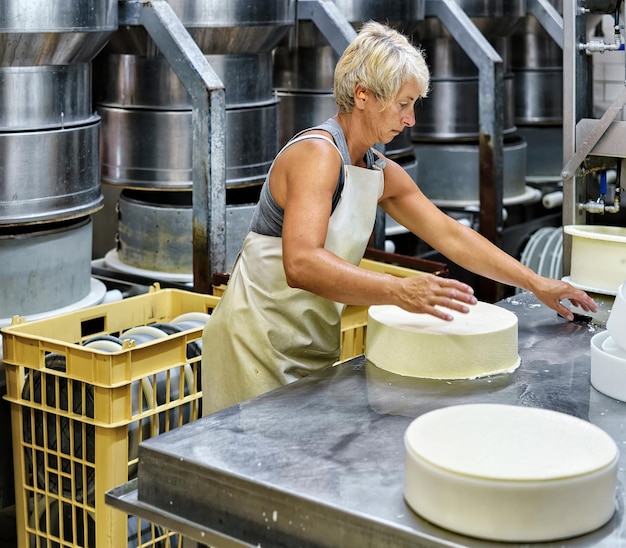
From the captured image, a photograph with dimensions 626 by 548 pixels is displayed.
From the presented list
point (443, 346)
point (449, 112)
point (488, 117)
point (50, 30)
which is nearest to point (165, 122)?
point (50, 30)

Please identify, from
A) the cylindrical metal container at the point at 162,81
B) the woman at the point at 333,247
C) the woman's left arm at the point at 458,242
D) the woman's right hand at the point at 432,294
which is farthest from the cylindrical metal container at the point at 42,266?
the woman's right hand at the point at 432,294

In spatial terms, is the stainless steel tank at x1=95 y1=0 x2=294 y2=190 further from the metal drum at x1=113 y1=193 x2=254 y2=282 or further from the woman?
the woman

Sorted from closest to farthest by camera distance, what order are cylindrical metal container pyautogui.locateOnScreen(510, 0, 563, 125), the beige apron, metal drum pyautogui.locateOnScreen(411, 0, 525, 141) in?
the beige apron → metal drum pyautogui.locateOnScreen(411, 0, 525, 141) → cylindrical metal container pyautogui.locateOnScreen(510, 0, 563, 125)

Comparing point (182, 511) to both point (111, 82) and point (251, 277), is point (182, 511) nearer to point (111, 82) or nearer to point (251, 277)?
point (251, 277)

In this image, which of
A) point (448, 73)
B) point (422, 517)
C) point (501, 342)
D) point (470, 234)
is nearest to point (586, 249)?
point (470, 234)

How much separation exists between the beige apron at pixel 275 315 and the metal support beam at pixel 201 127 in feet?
2.66

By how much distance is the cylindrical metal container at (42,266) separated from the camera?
307cm

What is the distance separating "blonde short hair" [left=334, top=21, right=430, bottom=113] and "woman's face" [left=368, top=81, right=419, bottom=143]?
0.04ft

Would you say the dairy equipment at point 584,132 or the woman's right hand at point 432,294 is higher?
the dairy equipment at point 584,132

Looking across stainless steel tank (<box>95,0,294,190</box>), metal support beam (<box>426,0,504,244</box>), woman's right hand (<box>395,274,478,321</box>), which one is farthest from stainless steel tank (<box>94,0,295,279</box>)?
woman's right hand (<box>395,274,478,321</box>)

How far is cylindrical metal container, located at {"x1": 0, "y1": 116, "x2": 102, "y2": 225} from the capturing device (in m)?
2.98

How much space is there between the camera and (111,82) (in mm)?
3803

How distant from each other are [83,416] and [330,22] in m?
2.04

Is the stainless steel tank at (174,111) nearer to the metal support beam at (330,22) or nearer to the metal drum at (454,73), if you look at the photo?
the metal support beam at (330,22)
